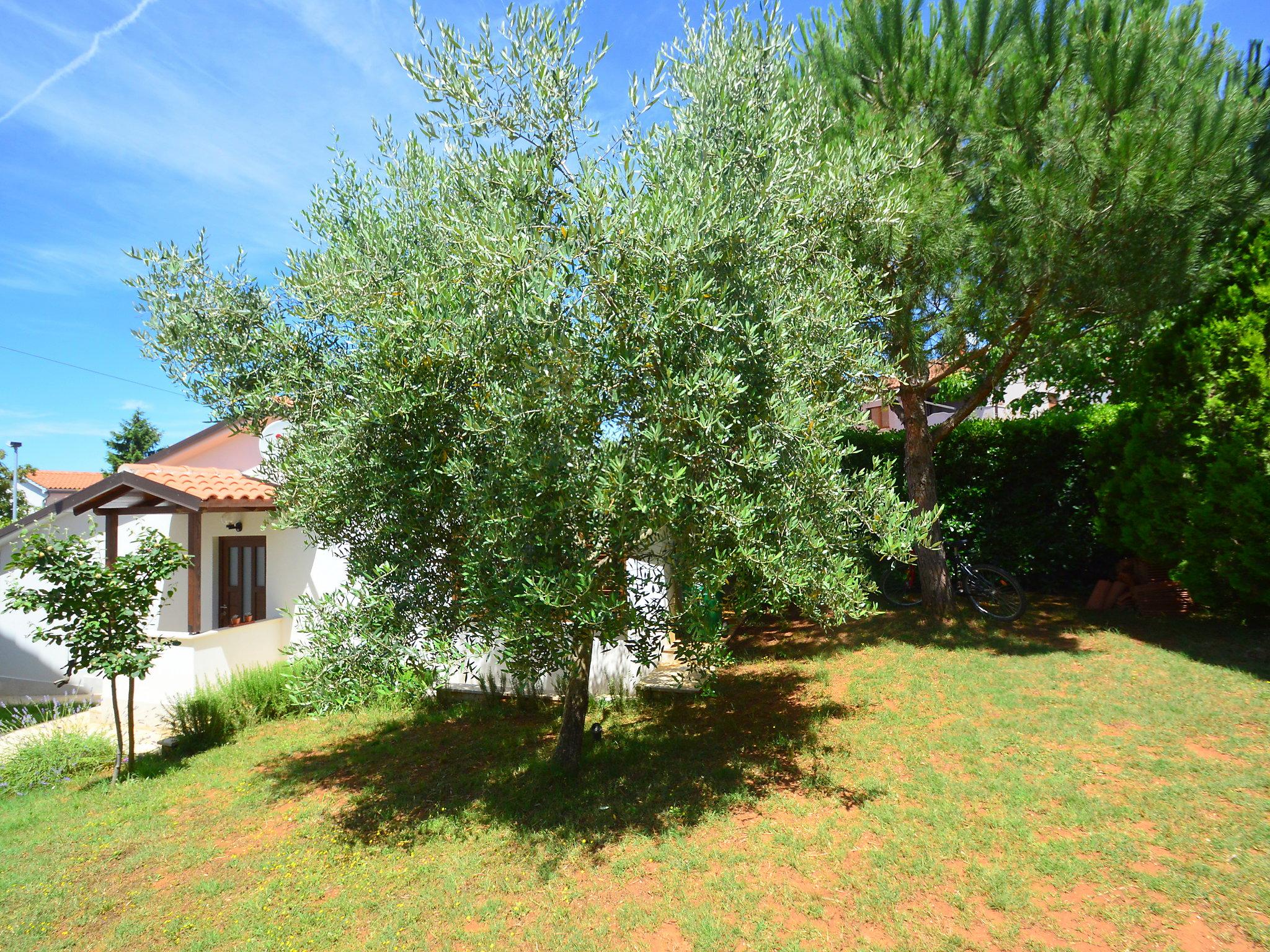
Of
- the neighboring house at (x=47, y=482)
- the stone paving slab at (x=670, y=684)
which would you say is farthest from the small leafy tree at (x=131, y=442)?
the stone paving slab at (x=670, y=684)

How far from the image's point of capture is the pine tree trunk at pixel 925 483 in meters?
9.61

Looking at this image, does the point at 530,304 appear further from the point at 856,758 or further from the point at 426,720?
the point at 426,720

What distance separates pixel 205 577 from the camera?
10.9m

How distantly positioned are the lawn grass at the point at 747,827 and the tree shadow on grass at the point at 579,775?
3cm

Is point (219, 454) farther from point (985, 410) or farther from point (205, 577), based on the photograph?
point (985, 410)

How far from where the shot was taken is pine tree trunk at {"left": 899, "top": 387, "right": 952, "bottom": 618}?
9609mm

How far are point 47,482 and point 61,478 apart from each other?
0.75m

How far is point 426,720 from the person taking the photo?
28.9ft

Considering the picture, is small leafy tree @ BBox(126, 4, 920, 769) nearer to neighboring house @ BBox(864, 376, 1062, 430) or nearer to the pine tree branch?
the pine tree branch

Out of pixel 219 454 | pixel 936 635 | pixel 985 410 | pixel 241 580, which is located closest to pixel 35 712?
pixel 241 580

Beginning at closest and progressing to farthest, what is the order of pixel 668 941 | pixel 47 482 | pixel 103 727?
1. pixel 668 941
2. pixel 103 727
3. pixel 47 482

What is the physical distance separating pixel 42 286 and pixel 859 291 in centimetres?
2171

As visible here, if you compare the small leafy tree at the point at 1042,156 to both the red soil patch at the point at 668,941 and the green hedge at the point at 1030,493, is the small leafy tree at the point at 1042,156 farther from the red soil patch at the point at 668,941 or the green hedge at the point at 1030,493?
the red soil patch at the point at 668,941

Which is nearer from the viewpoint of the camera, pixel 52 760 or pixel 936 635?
pixel 52 760
